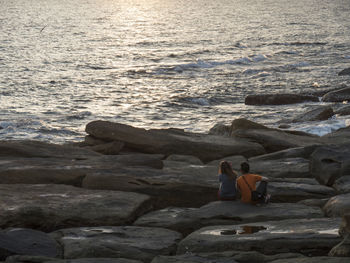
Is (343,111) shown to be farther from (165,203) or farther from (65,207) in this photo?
(65,207)

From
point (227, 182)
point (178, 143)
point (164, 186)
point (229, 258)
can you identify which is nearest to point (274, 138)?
point (178, 143)

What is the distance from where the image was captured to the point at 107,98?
39938 millimetres

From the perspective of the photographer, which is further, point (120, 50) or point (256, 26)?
point (256, 26)

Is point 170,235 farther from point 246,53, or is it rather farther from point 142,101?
point 246,53

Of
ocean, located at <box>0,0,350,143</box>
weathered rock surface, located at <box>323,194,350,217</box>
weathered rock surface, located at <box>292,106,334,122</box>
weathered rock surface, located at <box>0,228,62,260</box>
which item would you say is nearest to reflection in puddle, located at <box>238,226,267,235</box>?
weathered rock surface, located at <box>323,194,350,217</box>

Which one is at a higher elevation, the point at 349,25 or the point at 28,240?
the point at 349,25

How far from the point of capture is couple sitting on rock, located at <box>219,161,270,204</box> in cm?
1223

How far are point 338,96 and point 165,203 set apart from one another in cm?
2434

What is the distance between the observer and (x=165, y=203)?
1348 cm

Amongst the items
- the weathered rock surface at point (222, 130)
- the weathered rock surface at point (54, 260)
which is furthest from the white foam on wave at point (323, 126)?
the weathered rock surface at point (54, 260)

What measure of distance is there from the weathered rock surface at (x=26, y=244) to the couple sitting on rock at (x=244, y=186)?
3.80 meters

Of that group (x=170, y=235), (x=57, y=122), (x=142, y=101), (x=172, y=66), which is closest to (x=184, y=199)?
(x=170, y=235)

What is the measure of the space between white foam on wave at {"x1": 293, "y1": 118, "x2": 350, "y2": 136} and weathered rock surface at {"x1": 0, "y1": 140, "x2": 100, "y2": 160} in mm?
12012

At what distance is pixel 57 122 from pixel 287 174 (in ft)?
63.3
